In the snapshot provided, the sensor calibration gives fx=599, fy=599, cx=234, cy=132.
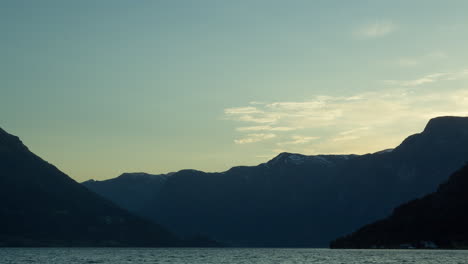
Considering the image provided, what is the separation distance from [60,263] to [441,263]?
11964cm

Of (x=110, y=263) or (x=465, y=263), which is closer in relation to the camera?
(x=465, y=263)

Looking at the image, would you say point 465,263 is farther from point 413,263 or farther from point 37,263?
point 37,263

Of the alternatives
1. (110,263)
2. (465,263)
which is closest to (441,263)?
(465,263)

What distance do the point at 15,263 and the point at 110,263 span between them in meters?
30.1

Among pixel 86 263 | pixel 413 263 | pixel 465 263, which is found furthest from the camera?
pixel 86 263

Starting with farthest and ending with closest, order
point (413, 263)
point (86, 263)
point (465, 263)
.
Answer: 1. point (86, 263)
2. point (413, 263)
3. point (465, 263)

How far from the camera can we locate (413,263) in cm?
18525

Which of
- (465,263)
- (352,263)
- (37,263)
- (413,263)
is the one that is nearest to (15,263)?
(37,263)

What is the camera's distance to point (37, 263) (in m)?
191

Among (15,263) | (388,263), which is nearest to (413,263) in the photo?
(388,263)

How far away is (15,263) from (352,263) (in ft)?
359

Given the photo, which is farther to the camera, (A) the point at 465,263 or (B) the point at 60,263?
(B) the point at 60,263

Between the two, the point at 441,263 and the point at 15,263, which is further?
the point at 15,263

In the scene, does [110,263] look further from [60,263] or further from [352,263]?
[352,263]
